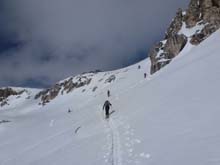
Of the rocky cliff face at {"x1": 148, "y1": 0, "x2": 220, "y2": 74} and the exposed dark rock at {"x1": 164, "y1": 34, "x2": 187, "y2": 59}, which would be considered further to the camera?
the exposed dark rock at {"x1": 164, "y1": 34, "x2": 187, "y2": 59}

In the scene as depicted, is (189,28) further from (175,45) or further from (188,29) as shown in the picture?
(175,45)

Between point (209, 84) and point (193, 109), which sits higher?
point (209, 84)

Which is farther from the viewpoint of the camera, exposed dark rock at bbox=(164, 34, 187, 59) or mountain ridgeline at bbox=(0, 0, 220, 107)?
exposed dark rock at bbox=(164, 34, 187, 59)

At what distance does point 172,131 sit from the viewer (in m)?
13.9

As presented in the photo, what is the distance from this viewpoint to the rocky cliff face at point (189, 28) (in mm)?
65625

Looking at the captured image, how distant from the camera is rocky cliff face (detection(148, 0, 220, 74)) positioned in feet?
215

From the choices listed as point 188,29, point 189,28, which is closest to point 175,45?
point 188,29

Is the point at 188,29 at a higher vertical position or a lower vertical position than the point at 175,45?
higher

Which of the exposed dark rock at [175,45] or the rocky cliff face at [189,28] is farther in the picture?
the exposed dark rock at [175,45]

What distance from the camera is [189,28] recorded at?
73562 mm

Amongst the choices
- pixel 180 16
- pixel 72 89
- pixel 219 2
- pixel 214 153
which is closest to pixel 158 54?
pixel 180 16

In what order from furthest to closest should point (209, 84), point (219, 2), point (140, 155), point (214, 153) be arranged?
1. point (219, 2)
2. point (209, 84)
3. point (140, 155)
4. point (214, 153)

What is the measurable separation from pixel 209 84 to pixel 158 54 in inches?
2340

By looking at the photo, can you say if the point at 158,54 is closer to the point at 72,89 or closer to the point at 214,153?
the point at 214,153
